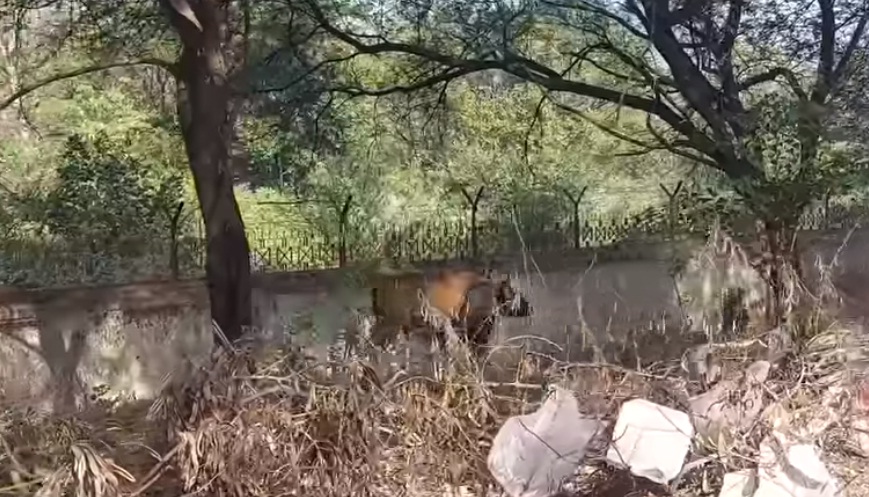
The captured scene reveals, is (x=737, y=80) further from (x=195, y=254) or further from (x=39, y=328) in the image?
(x=39, y=328)

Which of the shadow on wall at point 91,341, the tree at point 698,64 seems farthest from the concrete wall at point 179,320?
the tree at point 698,64

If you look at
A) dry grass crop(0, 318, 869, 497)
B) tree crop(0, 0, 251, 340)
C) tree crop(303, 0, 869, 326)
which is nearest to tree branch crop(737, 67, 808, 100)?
tree crop(303, 0, 869, 326)

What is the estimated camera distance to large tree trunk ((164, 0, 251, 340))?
939mm

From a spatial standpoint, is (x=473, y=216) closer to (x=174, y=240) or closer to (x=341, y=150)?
(x=341, y=150)

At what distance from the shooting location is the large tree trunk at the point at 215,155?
3.08ft

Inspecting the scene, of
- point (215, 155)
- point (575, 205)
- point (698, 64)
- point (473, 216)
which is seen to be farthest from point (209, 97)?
point (698, 64)

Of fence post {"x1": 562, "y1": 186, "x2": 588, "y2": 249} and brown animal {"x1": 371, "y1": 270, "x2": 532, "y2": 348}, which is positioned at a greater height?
fence post {"x1": 562, "y1": 186, "x2": 588, "y2": 249}

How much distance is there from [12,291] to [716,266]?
83 cm

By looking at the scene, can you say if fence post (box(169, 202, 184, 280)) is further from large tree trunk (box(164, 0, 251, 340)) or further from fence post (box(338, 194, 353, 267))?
fence post (box(338, 194, 353, 267))

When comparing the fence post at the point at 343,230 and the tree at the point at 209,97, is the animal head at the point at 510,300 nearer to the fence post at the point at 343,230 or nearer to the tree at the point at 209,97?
the fence post at the point at 343,230

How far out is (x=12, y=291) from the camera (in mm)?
932

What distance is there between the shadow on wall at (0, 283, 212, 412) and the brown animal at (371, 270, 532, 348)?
218 millimetres

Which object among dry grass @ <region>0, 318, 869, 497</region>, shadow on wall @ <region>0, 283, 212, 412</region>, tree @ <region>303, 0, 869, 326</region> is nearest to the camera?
dry grass @ <region>0, 318, 869, 497</region>

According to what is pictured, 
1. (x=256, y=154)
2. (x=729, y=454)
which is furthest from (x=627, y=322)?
(x=256, y=154)
